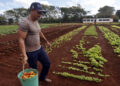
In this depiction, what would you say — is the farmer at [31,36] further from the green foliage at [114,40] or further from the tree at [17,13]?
the tree at [17,13]

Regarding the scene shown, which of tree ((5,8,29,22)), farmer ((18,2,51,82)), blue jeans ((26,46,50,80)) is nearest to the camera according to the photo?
farmer ((18,2,51,82))

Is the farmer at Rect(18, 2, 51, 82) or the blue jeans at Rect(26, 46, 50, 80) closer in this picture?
the farmer at Rect(18, 2, 51, 82)

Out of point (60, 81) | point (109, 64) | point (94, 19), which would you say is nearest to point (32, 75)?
point (60, 81)

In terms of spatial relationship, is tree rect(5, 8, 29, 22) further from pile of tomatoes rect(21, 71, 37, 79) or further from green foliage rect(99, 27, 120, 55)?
pile of tomatoes rect(21, 71, 37, 79)

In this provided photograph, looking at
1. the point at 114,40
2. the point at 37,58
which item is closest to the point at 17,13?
the point at 114,40

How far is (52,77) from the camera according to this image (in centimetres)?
356

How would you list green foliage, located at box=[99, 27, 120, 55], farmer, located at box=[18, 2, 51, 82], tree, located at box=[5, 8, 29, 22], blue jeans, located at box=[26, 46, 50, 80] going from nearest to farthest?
farmer, located at box=[18, 2, 51, 82] < blue jeans, located at box=[26, 46, 50, 80] < green foliage, located at box=[99, 27, 120, 55] < tree, located at box=[5, 8, 29, 22]

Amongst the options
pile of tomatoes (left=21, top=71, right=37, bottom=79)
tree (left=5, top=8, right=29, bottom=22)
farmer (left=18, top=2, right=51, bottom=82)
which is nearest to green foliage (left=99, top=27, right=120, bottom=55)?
farmer (left=18, top=2, right=51, bottom=82)

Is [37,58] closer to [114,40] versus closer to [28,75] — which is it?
[28,75]

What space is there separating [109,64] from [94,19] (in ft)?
212

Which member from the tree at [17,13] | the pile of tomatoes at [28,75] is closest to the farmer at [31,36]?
the pile of tomatoes at [28,75]

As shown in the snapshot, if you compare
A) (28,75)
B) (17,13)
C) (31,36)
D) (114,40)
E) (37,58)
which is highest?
(17,13)

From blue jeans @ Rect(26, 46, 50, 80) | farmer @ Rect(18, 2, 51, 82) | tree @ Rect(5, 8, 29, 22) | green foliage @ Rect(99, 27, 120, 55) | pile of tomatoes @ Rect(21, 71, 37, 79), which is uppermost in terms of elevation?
tree @ Rect(5, 8, 29, 22)

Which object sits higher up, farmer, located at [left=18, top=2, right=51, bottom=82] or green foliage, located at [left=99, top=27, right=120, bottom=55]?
farmer, located at [left=18, top=2, right=51, bottom=82]
